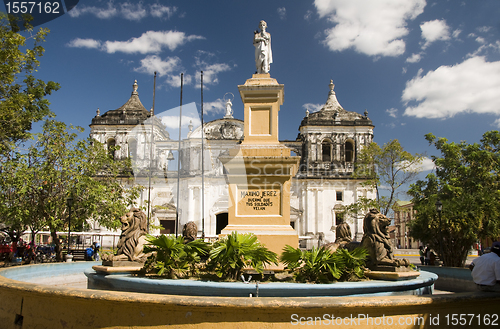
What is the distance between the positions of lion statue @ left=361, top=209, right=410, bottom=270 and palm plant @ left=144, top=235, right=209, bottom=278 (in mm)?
2658

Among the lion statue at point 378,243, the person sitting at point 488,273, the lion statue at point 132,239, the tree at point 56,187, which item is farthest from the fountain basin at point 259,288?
the tree at point 56,187

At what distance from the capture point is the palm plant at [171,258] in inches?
207

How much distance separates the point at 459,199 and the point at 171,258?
18290mm

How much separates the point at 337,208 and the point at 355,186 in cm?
286

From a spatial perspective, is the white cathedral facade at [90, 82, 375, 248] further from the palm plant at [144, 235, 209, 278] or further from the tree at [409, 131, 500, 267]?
the palm plant at [144, 235, 209, 278]

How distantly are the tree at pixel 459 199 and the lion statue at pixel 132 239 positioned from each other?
15.0 metres

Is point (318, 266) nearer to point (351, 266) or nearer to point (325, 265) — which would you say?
point (325, 265)

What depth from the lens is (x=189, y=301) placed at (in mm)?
3369

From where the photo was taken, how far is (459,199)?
19000 mm

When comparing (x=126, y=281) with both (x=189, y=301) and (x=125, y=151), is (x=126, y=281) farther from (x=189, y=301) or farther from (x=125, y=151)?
(x=125, y=151)

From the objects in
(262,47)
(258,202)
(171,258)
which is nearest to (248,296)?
(171,258)

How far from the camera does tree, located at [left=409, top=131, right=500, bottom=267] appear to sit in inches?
707

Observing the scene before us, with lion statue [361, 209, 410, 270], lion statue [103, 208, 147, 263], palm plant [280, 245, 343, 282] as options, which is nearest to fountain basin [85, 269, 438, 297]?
palm plant [280, 245, 343, 282]

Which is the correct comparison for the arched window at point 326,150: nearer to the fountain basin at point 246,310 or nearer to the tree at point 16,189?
the tree at point 16,189
